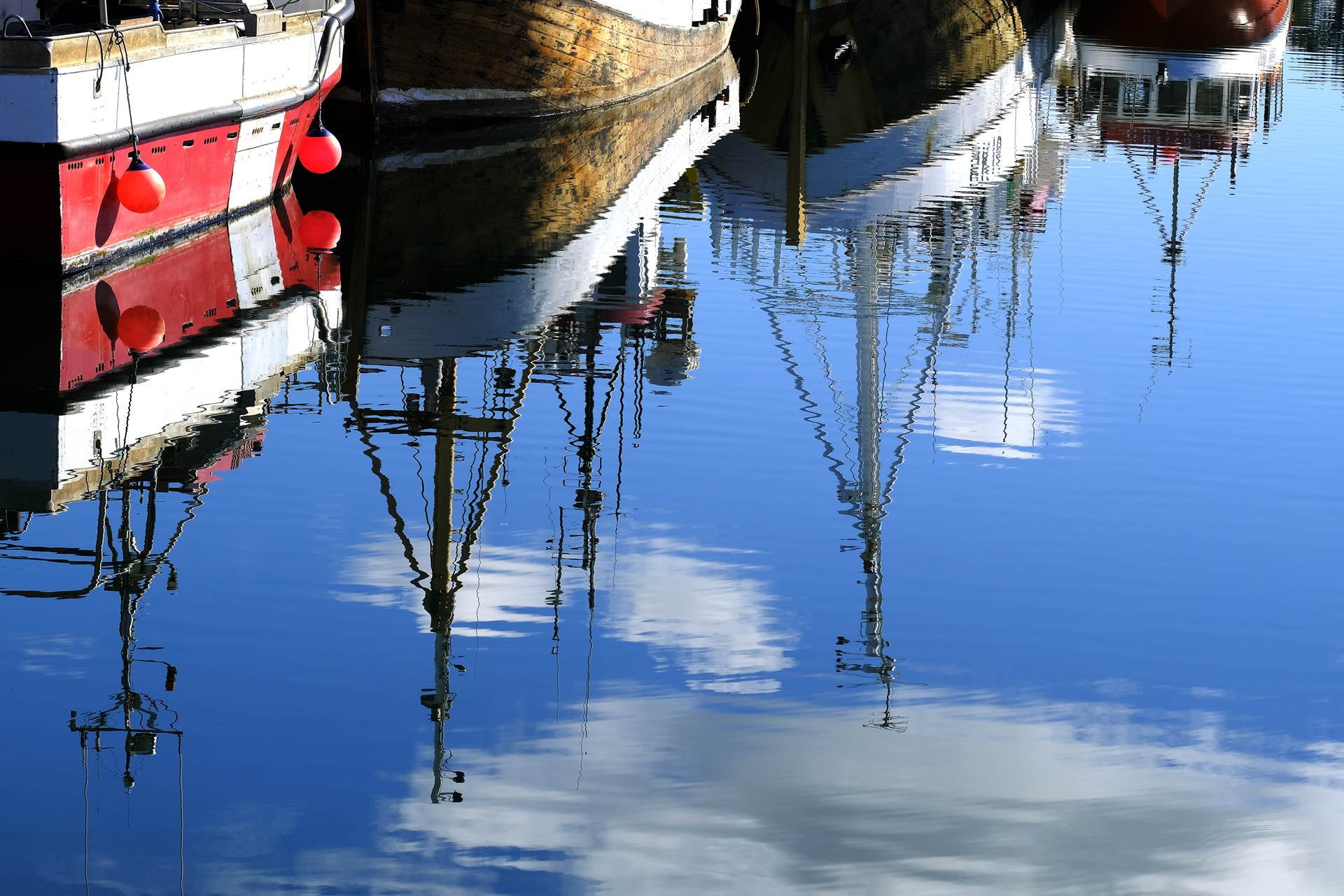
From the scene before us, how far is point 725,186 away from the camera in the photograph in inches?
827

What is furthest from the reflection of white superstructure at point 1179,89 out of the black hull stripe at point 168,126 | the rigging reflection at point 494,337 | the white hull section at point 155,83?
the white hull section at point 155,83

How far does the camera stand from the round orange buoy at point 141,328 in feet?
37.7

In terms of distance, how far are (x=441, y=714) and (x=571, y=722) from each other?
1.37 feet

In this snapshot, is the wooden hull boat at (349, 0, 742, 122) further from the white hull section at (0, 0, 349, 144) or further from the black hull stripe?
the white hull section at (0, 0, 349, 144)

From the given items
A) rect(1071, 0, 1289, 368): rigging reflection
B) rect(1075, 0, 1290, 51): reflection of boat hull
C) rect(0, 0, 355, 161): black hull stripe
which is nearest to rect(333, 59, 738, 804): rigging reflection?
rect(0, 0, 355, 161): black hull stripe

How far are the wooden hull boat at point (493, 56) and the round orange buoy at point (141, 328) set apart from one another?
1183 centimetres

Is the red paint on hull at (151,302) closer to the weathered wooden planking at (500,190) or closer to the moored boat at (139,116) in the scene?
the moored boat at (139,116)

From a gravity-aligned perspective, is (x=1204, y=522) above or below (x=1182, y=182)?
below

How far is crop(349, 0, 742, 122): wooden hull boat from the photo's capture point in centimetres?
2394

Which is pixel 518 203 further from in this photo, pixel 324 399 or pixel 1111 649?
pixel 1111 649

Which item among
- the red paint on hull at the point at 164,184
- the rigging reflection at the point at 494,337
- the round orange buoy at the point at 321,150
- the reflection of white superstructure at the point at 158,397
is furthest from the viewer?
the round orange buoy at the point at 321,150

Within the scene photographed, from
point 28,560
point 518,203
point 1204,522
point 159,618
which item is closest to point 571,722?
point 159,618

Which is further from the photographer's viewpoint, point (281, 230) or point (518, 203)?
point (518, 203)

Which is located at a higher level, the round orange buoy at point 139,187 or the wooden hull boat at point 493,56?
the wooden hull boat at point 493,56
